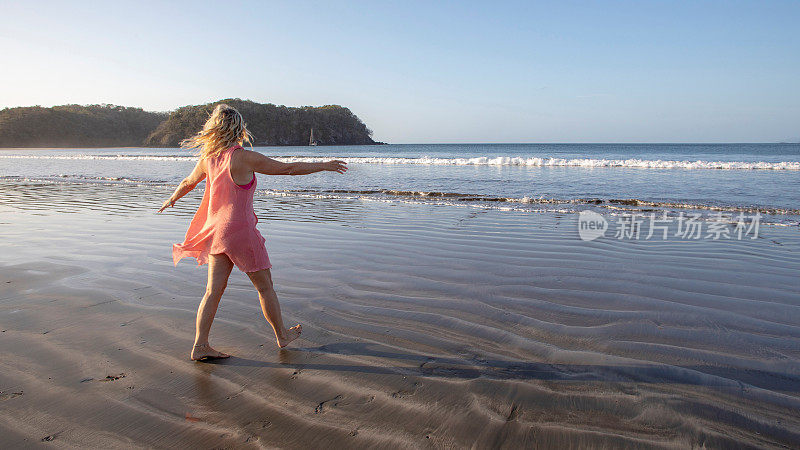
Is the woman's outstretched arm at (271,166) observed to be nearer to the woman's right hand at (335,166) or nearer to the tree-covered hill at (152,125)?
the woman's right hand at (335,166)

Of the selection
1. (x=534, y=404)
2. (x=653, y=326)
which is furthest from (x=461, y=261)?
(x=534, y=404)

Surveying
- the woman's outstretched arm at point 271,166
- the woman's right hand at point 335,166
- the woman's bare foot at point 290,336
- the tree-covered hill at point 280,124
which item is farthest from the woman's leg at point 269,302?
the tree-covered hill at point 280,124

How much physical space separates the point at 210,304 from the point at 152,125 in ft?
440

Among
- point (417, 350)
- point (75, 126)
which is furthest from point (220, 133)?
point (75, 126)

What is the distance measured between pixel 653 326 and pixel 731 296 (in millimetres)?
1434

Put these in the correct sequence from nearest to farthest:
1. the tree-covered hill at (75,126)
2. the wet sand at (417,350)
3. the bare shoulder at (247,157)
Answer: the wet sand at (417,350), the bare shoulder at (247,157), the tree-covered hill at (75,126)

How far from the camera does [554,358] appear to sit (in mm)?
3369

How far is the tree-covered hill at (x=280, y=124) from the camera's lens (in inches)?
3799

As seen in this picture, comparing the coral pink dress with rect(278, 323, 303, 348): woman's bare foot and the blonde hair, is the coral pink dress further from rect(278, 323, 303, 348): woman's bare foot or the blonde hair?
rect(278, 323, 303, 348): woman's bare foot

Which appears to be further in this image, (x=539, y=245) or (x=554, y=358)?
(x=539, y=245)

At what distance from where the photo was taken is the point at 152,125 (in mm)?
119188

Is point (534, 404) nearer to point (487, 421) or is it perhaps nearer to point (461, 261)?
point (487, 421)

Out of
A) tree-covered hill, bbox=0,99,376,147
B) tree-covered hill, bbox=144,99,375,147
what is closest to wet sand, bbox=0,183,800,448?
tree-covered hill, bbox=144,99,375,147

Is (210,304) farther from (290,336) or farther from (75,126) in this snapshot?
(75,126)
